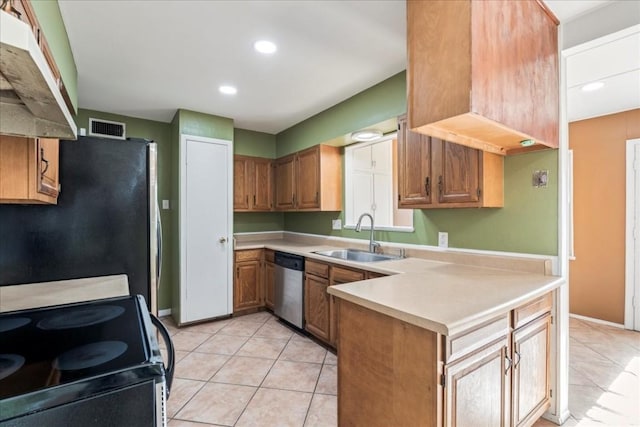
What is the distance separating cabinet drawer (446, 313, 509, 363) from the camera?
3.83 ft

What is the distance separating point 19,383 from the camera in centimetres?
74

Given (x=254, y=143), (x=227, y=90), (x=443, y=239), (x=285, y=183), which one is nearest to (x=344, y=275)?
(x=443, y=239)

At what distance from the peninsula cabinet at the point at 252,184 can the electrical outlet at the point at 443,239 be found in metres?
2.59

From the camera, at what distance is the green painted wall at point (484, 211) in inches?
74.5

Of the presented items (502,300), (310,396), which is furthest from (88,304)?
(502,300)

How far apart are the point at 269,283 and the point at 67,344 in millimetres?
2896

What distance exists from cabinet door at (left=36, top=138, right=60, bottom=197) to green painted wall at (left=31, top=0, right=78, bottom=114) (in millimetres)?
616

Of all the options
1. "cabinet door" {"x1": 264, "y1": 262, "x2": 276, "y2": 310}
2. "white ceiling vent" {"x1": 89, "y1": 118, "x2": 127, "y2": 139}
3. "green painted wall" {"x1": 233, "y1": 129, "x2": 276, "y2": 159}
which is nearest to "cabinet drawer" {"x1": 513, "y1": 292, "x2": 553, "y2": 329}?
"cabinet door" {"x1": 264, "y1": 262, "x2": 276, "y2": 310}

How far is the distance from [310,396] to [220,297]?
1964 mm

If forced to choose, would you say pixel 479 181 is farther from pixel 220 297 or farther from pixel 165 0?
pixel 220 297

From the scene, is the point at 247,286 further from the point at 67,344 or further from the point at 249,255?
the point at 67,344

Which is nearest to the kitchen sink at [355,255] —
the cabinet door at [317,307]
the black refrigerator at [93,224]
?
the cabinet door at [317,307]

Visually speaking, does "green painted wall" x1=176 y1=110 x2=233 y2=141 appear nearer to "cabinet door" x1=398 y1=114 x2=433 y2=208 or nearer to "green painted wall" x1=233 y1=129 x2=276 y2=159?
"green painted wall" x1=233 y1=129 x2=276 y2=159

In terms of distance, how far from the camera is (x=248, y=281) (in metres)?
3.90
